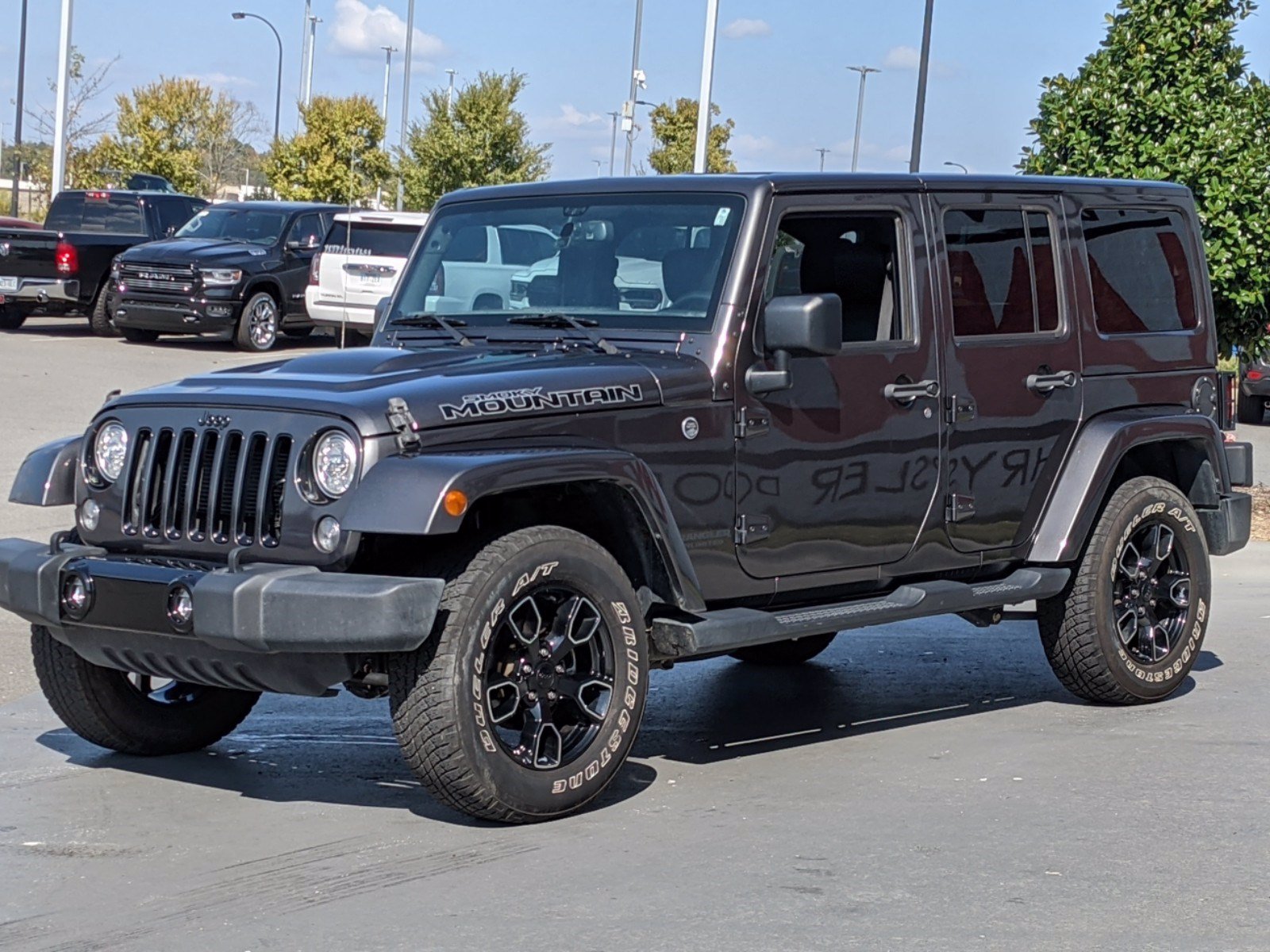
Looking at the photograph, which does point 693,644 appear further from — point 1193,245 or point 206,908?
point 1193,245

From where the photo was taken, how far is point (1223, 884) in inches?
198

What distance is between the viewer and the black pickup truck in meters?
24.1

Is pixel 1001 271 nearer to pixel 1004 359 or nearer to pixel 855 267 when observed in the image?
pixel 1004 359

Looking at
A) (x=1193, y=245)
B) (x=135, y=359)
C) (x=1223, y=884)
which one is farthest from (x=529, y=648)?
(x=135, y=359)

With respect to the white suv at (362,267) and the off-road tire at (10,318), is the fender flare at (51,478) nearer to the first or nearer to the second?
the white suv at (362,267)

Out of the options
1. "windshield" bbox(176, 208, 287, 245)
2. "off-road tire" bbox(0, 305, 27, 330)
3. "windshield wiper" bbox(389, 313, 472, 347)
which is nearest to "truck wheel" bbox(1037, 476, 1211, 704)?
"windshield wiper" bbox(389, 313, 472, 347)

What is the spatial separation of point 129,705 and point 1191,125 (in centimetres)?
1000

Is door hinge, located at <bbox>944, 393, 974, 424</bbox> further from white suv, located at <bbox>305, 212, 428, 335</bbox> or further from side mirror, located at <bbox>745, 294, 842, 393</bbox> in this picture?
white suv, located at <bbox>305, 212, 428, 335</bbox>

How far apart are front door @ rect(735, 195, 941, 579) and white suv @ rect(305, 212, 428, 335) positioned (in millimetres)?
14873

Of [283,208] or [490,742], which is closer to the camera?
[490,742]

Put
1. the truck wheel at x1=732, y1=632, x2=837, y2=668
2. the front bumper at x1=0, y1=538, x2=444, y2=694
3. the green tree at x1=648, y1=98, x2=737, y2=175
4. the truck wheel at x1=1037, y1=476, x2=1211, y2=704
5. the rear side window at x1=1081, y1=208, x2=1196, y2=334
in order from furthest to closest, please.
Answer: the green tree at x1=648, y1=98, x2=737, y2=175 → the truck wheel at x1=732, y1=632, x2=837, y2=668 → the rear side window at x1=1081, y1=208, x2=1196, y2=334 → the truck wheel at x1=1037, y1=476, x2=1211, y2=704 → the front bumper at x1=0, y1=538, x2=444, y2=694

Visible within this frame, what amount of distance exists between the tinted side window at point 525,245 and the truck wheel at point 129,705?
1826mm

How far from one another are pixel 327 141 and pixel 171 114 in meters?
7.41

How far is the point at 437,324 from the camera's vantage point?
6.59 metres
